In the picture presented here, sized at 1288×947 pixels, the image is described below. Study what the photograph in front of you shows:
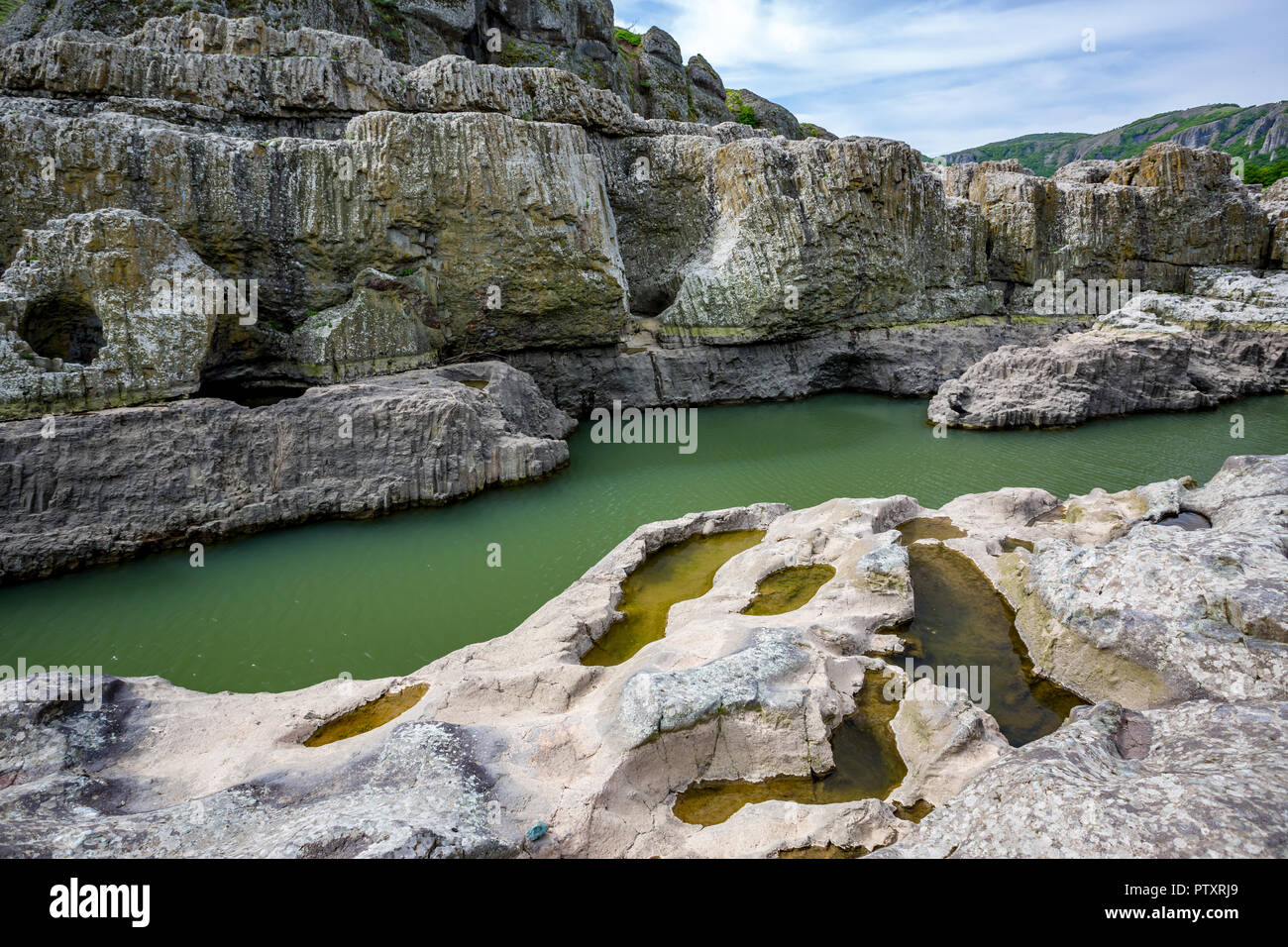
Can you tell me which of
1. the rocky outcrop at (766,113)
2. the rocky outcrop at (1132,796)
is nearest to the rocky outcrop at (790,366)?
the rocky outcrop at (1132,796)

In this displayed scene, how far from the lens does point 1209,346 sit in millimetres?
17344

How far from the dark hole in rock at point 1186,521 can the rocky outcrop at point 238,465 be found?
337 inches

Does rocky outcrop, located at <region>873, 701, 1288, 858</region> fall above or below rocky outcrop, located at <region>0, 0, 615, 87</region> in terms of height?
below

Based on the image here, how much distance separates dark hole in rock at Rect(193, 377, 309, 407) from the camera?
39.9ft

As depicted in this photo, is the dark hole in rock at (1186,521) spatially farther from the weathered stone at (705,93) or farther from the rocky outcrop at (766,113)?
the rocky outcrop at (766,113)

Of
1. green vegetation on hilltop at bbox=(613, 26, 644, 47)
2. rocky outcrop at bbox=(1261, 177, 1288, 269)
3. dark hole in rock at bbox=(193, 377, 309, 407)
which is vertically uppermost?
green vegetation on hilltop at bbox=(613, 26, 644, 47)

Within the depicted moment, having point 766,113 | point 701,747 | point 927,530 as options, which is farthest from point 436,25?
point 701,747

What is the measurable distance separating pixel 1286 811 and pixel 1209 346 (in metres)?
20.0

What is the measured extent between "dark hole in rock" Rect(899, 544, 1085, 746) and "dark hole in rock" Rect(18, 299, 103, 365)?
11.9m

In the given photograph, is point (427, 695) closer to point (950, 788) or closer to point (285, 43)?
point (950, 788)

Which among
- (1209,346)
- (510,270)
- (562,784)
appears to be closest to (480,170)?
(510,270)

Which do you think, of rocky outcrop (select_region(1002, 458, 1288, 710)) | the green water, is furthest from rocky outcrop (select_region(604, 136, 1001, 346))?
rocky outcrop (select_region(1002, 458, 1288, 710))

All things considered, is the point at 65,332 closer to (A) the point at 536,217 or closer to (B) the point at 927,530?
(A) the point at 536,217

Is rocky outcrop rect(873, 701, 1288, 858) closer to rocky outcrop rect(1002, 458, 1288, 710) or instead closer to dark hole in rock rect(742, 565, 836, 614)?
rocky outcrop rect(1002, 458, 1288, 710)
